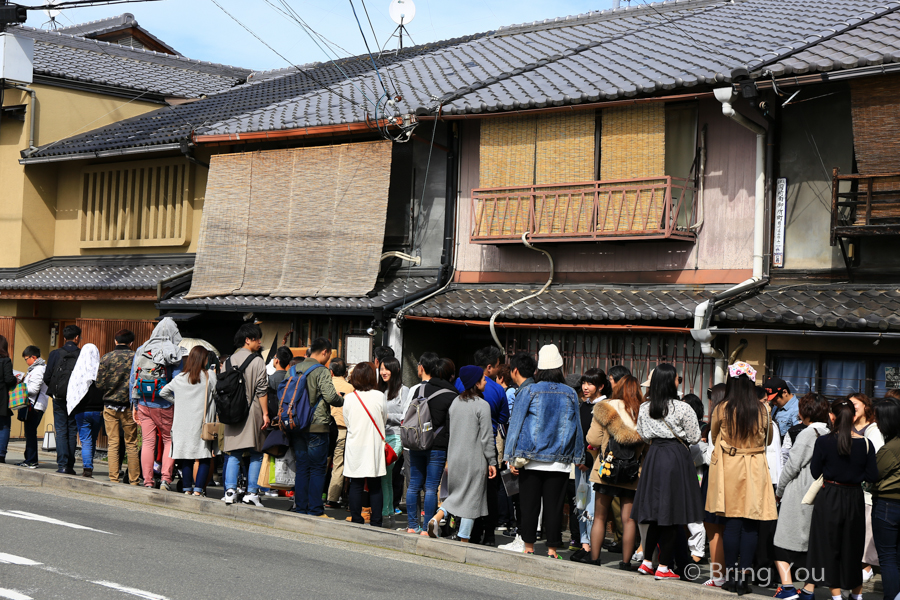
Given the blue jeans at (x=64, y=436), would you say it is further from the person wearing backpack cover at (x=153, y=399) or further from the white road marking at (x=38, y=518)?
the white road marking at (x=38, y=518)

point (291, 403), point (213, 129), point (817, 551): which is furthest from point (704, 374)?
point (213, 129)

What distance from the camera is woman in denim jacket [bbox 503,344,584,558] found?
9039 mm

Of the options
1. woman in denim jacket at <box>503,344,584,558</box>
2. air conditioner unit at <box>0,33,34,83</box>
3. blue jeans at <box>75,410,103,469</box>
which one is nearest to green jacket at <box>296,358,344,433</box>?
woman in denim jacket at <box>503,344,584,558</box>

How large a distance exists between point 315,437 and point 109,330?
32.3ft

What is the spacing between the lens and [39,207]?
2047 centimetres

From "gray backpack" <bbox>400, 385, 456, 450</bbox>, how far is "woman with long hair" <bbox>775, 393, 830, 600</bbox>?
3591 mm

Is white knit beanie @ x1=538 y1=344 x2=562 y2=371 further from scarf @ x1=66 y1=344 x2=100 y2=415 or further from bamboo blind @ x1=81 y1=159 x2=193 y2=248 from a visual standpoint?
bamboo blind @ x1=81 y1=159 x2=193 y2=248

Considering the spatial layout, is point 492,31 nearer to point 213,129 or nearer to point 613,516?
point 213,129

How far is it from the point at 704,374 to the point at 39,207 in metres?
15.5

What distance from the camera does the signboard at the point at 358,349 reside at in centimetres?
1470

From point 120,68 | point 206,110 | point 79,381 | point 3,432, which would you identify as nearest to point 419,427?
point 79,381

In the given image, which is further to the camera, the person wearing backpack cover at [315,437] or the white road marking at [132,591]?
the person wearing backpack cover at [315,437]

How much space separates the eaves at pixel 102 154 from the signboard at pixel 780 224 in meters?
10.9

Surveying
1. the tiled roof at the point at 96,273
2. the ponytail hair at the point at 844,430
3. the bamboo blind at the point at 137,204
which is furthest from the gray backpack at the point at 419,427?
the bamboo blind at the point at 137,204
